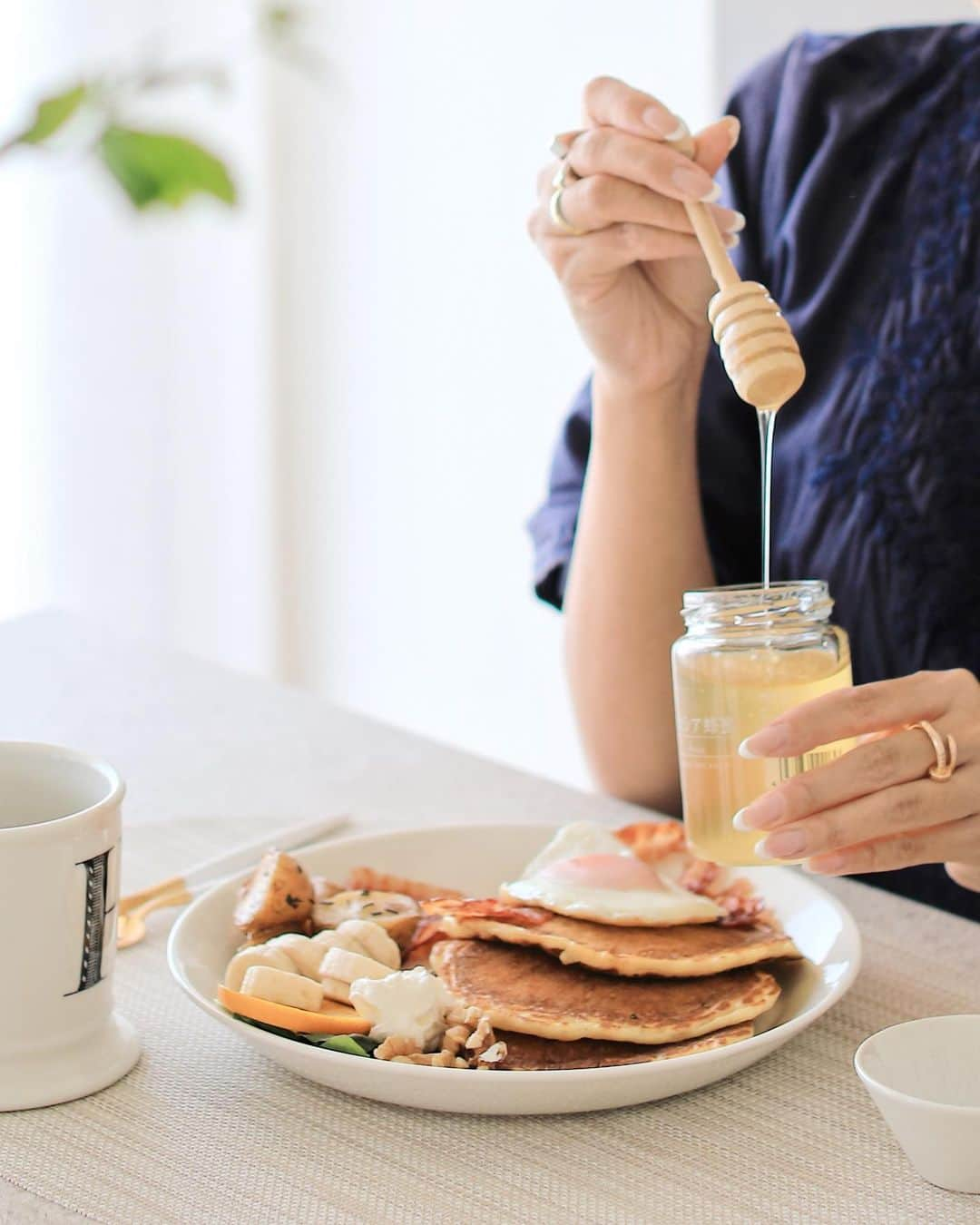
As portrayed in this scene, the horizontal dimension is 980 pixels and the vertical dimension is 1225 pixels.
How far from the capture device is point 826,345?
56.4 inches

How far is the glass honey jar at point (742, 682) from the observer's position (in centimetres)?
85

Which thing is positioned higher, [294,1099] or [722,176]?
[722,176]

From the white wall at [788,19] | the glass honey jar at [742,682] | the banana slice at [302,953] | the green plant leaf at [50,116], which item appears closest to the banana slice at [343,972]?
the banana slice at [302,953]

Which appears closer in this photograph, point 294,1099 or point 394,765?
point 294,1099

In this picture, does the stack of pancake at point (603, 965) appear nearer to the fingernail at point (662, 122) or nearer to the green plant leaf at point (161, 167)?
the fingernail at point (662, 122)

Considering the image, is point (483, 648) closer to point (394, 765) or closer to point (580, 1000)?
point (394, 765)

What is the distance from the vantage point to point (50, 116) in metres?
2.26

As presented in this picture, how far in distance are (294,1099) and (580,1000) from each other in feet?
0.54

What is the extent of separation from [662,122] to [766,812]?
489 mm

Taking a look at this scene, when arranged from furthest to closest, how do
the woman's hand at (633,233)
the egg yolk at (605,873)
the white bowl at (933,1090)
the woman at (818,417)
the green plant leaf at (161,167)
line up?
the green plant leaf at (161,167), the woman at (818,417), the woman's hand at (633,233), the egg yolk at (605,873), the white bowl at (933,1090)

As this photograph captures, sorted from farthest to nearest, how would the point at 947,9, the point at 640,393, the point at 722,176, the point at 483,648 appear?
the point at 483,648 → the point at 947,9 → the point at 722,176 → the point at 640,393

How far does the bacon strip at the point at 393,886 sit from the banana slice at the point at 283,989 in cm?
19

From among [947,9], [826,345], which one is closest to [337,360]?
[947,9]

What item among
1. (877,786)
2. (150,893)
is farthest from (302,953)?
(877,786)
